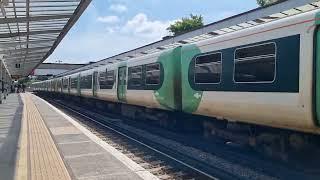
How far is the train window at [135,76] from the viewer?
57.9 ft

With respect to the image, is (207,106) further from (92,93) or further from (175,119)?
(92,93)

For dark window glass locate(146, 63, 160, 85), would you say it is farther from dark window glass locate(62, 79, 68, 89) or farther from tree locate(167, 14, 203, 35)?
tree locate(167, 14, 203, 35)

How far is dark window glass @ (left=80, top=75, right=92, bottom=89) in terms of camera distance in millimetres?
29903

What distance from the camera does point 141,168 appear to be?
992 centimetres

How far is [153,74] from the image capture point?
1592cm

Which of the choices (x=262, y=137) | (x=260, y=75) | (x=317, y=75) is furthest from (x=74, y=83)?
(x=317, y=75)

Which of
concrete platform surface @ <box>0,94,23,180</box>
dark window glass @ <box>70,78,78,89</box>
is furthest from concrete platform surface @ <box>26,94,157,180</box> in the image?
dark window glass @ <box>70,78,78,89</box>

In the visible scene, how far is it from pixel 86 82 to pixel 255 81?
2316 cm

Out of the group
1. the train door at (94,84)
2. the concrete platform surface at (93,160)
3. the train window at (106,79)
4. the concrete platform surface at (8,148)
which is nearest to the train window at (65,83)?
the train door at (94,84)

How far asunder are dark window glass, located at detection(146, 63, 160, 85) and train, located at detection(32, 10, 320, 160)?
17cm

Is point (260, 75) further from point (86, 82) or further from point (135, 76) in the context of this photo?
point (86, 82)

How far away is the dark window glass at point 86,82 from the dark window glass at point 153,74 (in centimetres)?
1374

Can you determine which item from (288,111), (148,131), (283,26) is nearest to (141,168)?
(288,111)

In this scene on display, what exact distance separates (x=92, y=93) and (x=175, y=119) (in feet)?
45.7
